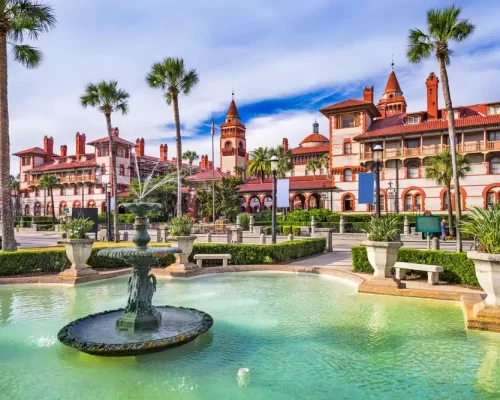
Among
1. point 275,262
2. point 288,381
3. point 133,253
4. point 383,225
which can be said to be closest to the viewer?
point 288,381

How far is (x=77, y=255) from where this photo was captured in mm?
12375

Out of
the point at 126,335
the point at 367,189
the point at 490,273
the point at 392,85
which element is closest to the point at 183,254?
the point at 126,335

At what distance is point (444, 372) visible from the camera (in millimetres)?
5227

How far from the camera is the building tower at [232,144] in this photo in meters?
84.1

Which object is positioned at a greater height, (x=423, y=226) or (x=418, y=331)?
(x=423, y=226)

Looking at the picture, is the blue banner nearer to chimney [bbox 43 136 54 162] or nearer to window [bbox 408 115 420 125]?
window [bbox 408 115 420 125]

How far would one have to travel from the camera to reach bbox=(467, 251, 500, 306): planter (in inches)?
271

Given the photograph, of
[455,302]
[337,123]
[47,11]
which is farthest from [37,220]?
[455,302]

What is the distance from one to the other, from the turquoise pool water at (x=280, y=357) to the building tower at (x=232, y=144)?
7459cm

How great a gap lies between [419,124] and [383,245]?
4027cm

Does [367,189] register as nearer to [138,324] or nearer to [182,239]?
[182,239]

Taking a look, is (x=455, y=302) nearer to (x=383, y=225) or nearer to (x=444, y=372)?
(x=383, y=225)

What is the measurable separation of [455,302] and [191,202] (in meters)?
58.3

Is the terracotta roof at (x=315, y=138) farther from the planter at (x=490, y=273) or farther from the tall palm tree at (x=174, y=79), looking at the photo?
the planter at (x=490, y=273)
